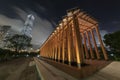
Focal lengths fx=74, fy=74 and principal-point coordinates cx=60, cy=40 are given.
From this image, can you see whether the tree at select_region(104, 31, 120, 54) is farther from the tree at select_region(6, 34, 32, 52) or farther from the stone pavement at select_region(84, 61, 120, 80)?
the tree at select_region(6, 34, 32, 52)

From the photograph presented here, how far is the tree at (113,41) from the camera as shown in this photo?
1491 centimetres

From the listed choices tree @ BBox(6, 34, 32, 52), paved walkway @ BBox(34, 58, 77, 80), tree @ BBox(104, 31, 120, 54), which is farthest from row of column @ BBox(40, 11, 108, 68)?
tree @ BBox(6, 34, 32, 52)

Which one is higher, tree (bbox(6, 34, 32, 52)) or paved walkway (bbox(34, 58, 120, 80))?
tree (bbox(6, 34, 32, 52))

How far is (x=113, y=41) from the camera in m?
15.5

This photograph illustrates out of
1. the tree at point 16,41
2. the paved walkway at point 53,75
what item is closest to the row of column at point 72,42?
the paved walkway at point 53,75

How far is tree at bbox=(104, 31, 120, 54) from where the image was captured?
14909mm

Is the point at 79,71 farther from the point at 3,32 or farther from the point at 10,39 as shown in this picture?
the point at 3,32

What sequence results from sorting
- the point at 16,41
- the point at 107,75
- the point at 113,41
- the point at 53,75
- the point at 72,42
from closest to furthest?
the point at 107,75 < the point at 53,75 < the point at 72,42 < the point at 113,41 < the point at 16,41

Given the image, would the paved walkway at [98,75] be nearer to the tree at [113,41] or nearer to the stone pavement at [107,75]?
the stone pavement at [107,75]

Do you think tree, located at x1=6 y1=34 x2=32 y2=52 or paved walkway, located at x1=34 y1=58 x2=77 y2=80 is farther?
tree, located at x1=6 y1=34 x2=32 y2=52

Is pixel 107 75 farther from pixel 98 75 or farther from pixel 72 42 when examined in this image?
pixel 72 42

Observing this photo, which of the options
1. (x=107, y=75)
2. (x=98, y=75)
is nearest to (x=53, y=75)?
(x=98, y=75)

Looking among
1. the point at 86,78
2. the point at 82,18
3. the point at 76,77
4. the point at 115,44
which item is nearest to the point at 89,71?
the point at 86,78

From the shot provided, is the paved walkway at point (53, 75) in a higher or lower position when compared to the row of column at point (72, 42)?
lower
